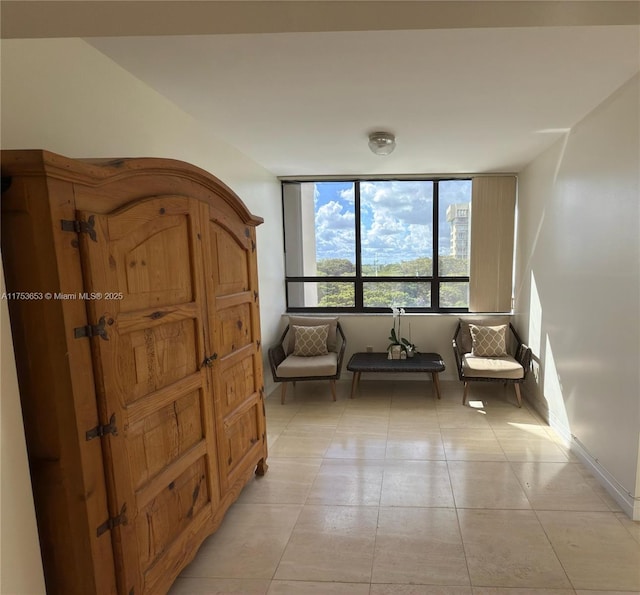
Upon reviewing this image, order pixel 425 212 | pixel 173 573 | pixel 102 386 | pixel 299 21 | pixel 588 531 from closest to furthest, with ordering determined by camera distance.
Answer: pixel 299 21 → pixel 102 386 → pixel 173 573 → pixel 588 531 → pixel 425 212

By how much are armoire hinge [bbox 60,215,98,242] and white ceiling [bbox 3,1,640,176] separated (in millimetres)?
757

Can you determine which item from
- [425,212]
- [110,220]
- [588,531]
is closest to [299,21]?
[110,220]

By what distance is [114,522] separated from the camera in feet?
4.62

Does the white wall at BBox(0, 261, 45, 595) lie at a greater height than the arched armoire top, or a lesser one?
lesser

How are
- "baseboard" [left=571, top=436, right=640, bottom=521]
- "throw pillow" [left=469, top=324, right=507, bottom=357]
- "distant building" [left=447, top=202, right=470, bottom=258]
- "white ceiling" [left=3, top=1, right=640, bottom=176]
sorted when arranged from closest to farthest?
"white ceiling" [left=3, top=1, right=640, bottom=176] < "baseboard" [left=571, top=436, right=640, bottom=521] < "throw pillow" [left=469, top=324, right=507, bottom=357] < "distant building" [left=447, top=202, right=470, bottom=258]

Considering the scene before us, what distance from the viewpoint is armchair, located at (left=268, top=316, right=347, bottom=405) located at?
4.14 m

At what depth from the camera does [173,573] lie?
5.72ft

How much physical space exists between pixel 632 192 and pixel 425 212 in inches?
105

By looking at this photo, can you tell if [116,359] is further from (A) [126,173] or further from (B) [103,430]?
(A) [126,173]

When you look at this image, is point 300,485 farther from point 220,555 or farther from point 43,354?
point 43,354

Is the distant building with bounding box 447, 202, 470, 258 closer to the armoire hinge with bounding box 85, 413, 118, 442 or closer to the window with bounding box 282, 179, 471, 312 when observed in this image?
the window with bounding box 282, 179, 471, 312

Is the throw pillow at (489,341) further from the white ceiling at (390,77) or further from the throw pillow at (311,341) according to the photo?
the white ceiling at (390,77)

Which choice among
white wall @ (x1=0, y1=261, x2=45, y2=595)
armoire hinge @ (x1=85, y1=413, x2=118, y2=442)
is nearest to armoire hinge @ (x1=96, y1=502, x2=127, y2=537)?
white wall @ (x1=0, y1=261, x2=45, y2=595)

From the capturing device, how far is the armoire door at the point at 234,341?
2.12m
